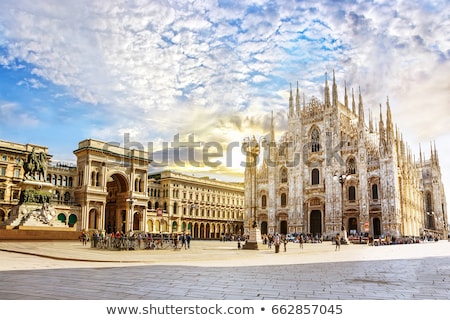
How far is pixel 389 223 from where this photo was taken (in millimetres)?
47375

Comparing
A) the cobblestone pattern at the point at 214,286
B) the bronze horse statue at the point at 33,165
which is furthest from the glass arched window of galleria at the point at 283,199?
the cobblestone pattern at the point at 214,286

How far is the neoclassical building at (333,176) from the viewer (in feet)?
163

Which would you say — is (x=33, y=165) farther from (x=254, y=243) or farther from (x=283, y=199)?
(x=283, y=199)

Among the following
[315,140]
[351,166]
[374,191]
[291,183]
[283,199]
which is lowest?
[283,199]

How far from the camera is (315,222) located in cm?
5575

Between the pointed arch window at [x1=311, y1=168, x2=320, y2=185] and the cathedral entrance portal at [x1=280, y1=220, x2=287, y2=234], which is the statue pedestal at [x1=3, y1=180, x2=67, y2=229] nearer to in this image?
the cathedral entrance portal at [x1=280, y1=220, x2=287, y2=234]

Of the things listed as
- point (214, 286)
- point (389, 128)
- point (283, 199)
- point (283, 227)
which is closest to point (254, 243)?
point (214, 286)

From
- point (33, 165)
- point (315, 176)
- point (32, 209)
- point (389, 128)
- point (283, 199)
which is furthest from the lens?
point (283, 199)

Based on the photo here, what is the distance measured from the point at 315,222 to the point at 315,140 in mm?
12125

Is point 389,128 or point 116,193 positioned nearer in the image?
point 389,128

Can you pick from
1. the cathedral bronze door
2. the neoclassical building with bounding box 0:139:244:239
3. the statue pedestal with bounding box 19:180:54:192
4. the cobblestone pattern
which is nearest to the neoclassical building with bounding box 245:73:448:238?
the cathedral bronze door

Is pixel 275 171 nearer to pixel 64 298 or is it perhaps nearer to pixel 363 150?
pixel 363 150

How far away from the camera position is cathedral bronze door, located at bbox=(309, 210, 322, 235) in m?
55.2
